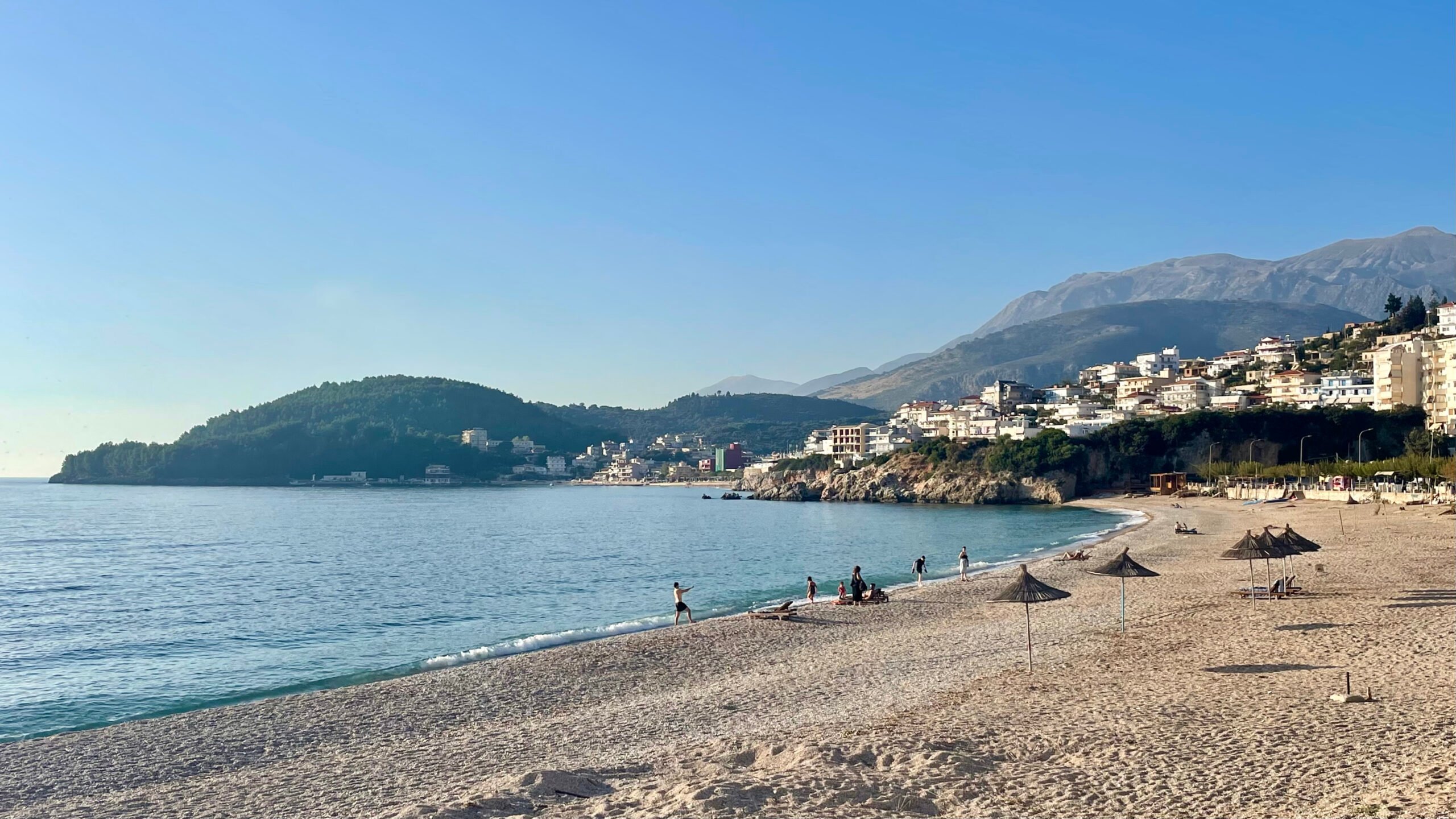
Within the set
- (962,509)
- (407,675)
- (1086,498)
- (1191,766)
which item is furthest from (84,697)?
(1086,498)

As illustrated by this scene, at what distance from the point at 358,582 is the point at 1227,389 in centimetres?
11882

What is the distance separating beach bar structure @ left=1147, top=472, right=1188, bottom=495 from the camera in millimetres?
88500

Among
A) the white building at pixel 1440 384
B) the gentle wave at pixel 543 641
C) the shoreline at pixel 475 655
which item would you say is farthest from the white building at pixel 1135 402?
the gentle wave at pixel 543 641

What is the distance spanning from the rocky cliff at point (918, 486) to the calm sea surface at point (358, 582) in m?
11.0

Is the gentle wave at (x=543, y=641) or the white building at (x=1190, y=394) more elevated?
the white building at (x=1190, y=394)

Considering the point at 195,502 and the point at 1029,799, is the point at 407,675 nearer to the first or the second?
the point at 1029,799

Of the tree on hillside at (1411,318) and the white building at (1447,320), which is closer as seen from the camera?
the white building at (1447,320)

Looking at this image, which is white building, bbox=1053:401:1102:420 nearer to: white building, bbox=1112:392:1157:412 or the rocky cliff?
white building, bbox=1112:392:1157:412

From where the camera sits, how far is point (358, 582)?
3600cm

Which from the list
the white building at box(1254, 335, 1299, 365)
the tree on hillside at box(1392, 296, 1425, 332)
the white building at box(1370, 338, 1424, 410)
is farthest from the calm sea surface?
the tree on hillside at box(1392, 296, 1425, 332)

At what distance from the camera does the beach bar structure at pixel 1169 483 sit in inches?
3484

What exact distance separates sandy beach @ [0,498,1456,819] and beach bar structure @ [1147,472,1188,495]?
2812 inches

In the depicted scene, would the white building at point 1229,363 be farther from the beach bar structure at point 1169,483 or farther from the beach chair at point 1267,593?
the beach chair at point 1267,593

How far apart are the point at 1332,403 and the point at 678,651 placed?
10358cm
